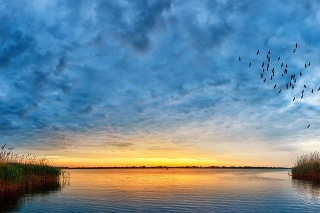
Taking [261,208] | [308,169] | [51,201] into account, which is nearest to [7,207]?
[51,201]

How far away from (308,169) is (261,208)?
127 feet

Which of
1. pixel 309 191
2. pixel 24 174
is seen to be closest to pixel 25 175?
pixel 24 174

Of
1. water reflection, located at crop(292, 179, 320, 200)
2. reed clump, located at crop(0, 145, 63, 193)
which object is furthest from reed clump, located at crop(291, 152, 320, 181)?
reed clump, located at crop(0, 145, 63, 193)

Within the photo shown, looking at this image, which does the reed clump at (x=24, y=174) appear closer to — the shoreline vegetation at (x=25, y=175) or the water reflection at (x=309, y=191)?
the shoreline vegetation at (x=25, y=175)

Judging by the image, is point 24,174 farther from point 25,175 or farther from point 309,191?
point 309,191

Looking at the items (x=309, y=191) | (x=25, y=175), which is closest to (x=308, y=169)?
(x=309, y=191)

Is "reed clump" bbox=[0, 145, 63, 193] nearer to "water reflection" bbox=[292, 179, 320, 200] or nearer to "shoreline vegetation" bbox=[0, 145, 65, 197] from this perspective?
"shoreline vegetation" bbox=[0, 145, 65, 197]

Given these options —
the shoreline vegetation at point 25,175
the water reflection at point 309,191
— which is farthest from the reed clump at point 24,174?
the water reflection at point 309,191

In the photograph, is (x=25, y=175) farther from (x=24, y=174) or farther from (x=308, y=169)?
(x=308, y=169)

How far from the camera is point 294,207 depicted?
29453mm

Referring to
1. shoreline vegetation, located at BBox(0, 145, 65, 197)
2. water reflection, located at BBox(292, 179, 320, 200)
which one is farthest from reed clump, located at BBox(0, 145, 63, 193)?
water reflection, located at BBox(292, 179, 320, 200)

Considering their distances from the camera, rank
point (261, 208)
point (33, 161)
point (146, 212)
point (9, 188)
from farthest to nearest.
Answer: point (33, 161)
point (9, 188)
point (261, 208)
point (146, 212)

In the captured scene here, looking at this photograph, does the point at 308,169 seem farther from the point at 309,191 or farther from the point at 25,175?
the point at 25,175

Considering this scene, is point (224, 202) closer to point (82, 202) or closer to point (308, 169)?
point (82, 202)
